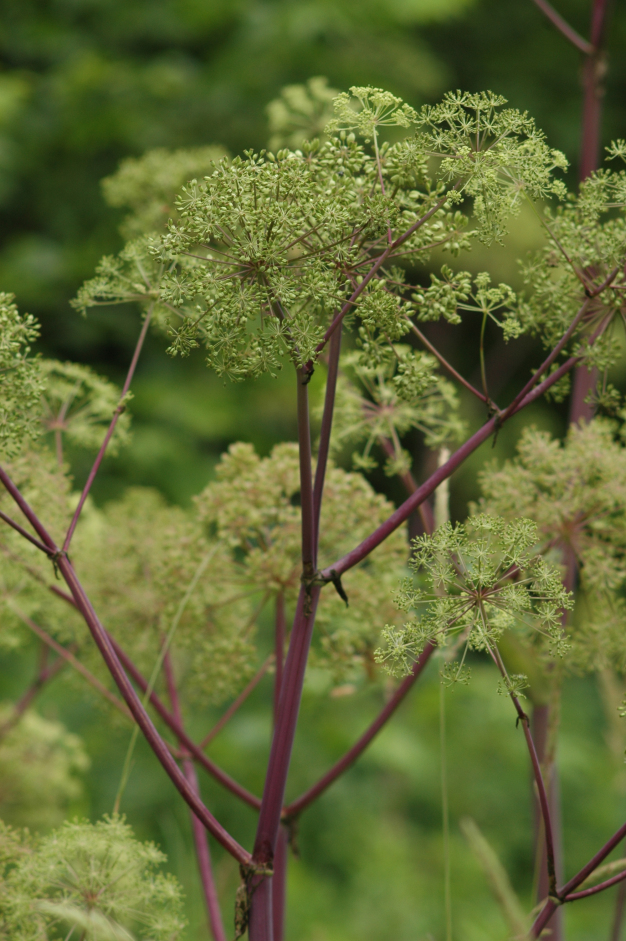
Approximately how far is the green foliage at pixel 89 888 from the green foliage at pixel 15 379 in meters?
0.35

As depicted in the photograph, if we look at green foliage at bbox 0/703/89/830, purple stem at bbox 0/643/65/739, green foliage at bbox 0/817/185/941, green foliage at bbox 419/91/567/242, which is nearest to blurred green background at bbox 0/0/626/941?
green foliage at bbox 0/703/89/830

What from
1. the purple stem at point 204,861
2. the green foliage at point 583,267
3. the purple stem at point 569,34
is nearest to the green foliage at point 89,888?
the purple stem at point 204,861

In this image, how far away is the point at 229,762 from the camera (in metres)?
3.11

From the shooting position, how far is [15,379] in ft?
2.19

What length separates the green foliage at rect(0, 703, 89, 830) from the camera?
1.40 metres

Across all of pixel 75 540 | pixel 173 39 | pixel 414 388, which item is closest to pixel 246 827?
pixel 75 540

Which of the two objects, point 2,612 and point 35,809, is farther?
point 35,809

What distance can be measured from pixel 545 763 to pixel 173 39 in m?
5.19

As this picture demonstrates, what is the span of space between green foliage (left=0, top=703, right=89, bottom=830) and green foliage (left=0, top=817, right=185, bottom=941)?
25.2 inches

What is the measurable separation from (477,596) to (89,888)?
0.42 meters

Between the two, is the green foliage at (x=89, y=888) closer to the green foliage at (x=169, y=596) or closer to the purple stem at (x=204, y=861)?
the purple stem at (x=204, y=861)

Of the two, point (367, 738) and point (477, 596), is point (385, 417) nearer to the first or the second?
point (367, 738)

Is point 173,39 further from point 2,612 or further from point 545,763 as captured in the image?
point 545,763

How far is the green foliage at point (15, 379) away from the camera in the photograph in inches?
25.5
